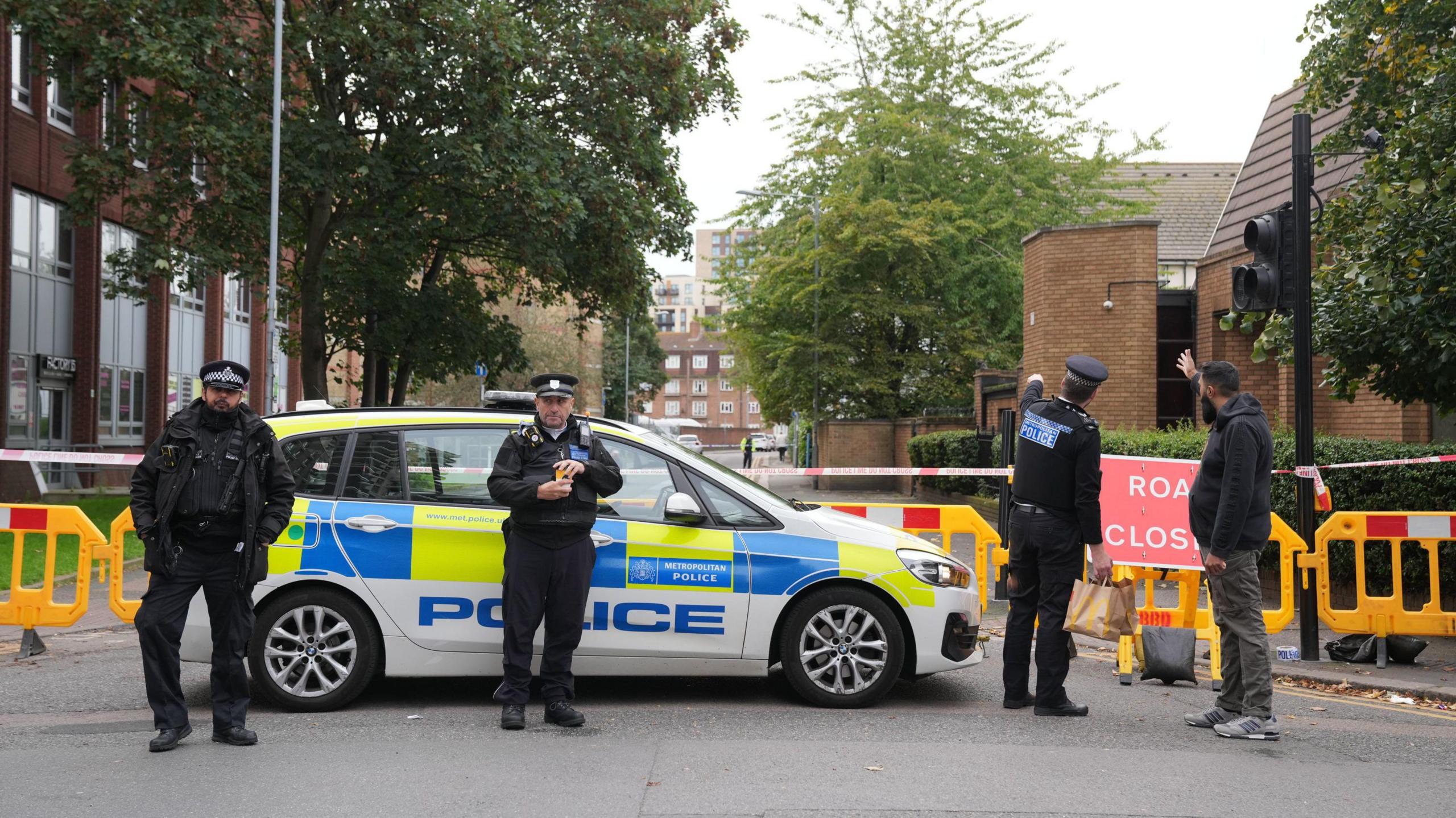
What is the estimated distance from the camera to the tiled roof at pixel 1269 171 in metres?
17.3

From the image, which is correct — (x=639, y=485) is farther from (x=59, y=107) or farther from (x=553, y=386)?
(x=59, y=107)

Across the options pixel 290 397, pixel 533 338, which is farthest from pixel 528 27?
pixel 290 397

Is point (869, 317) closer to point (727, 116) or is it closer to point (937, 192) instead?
point (937, 192)

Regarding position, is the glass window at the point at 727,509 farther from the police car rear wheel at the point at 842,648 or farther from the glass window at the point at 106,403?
the glass window at the point at 106,403

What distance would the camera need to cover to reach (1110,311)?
18.2 m

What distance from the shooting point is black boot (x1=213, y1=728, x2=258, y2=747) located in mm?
5715

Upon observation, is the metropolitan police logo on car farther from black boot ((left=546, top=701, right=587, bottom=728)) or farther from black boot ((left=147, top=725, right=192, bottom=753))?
black boot ((left=147, top=725, right=192, bottom=753))

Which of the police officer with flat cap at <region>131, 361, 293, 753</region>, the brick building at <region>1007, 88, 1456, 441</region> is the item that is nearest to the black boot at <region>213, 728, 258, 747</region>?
the police officer with flat cap at <region>131, 361, 293, 753</region>

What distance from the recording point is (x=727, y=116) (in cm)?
2470

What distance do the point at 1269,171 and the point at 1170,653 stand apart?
14138mm

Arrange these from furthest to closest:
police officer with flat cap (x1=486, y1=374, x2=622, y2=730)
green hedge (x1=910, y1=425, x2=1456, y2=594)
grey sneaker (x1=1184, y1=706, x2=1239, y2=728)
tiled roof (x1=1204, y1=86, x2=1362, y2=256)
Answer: tiled roof (x1=1204, y1=86, x2=1362, y2=256) < green hedge (x1=910, y1=425, x2=1456, y2=594) < grey sneaker (x1=1184, y1=706, x2=1239, y2=728) < police officer with flat cap (x1=486, y1=374, x2=622, y2=730)

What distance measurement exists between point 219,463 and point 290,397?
41295mm

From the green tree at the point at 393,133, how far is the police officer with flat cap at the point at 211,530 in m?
13.4

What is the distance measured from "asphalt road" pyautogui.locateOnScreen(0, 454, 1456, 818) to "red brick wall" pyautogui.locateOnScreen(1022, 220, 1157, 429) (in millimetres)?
11165
